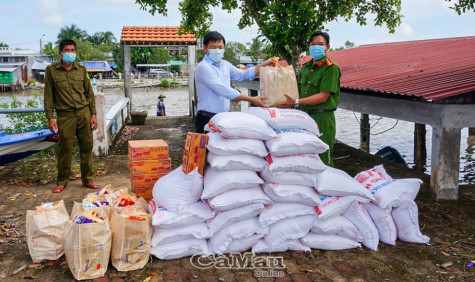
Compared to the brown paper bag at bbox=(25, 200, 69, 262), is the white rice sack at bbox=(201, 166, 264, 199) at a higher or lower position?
higher

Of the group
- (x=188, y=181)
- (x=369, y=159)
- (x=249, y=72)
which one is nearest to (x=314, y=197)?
(x=188, y=181)

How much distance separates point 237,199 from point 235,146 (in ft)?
1.53

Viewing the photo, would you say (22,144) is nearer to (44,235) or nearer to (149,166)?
(149,166)

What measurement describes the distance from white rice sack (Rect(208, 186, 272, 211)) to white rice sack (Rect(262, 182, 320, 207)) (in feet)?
0.23

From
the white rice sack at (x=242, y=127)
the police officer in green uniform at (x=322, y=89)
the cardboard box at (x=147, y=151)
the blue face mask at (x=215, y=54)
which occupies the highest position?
the blue face mask at (x=215, y=54)

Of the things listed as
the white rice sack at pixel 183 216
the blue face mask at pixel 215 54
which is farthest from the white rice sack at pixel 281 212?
the blue face mask at pixel 215 54

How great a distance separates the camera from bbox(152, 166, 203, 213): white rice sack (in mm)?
3738

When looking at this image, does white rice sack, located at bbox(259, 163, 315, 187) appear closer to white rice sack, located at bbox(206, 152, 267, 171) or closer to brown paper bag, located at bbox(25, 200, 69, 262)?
white rice sack, located at bbox(206, 152, 267, 171)

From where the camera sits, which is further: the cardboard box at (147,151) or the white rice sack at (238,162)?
the cardboard box at (147,151)

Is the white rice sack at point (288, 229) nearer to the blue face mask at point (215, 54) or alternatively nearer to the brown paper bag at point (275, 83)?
the brown paper bag at point (275, 83)

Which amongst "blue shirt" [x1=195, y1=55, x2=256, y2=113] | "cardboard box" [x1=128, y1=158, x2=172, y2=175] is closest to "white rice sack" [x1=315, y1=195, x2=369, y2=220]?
"blue shirt" [x1=195, y1=55, x2=256, y2=113]

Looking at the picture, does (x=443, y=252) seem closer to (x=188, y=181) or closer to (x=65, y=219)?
(x=188, y=181)

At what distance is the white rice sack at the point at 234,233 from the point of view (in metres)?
3.68

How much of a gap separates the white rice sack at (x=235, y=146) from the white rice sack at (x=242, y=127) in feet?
0.15
